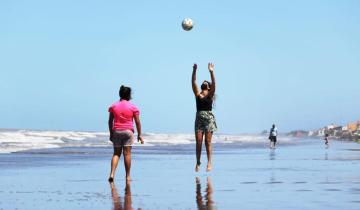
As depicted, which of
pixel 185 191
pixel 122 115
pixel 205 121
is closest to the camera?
pixel 185 191

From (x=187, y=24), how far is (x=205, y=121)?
14.6ft

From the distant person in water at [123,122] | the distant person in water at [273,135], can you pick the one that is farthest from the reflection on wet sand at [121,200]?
the distant person in water at [273,135]

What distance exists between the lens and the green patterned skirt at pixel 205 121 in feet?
49.4

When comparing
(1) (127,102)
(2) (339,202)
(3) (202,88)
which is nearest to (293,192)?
(2) (339,202)

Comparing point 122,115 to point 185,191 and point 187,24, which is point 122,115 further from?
point 187,24

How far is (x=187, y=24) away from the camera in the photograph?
18.8 m

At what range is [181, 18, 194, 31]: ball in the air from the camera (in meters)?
18.7

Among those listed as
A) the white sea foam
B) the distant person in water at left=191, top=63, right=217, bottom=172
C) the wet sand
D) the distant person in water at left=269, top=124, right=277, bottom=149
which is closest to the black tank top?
the distant person in water at left=191, top=63, right=217, bottom=172

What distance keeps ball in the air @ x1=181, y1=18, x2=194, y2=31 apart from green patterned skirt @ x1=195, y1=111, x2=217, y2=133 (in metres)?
4.19

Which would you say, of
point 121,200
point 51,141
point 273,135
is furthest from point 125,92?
point 51,141

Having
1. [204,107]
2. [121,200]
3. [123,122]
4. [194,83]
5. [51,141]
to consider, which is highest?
[194,83]

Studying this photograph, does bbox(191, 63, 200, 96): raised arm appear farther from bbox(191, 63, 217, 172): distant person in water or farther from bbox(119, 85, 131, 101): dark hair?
bbox(119, 85, 131, 101): dark hair

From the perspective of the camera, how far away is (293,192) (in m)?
10.5

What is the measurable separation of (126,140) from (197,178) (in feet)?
5.10
